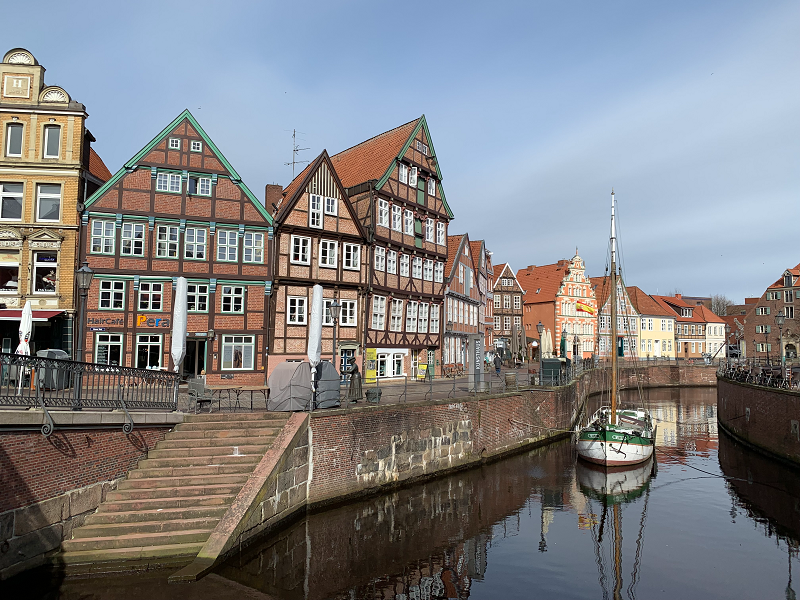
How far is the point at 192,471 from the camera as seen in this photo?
13.7 metres

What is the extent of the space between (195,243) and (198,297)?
2.48 meters

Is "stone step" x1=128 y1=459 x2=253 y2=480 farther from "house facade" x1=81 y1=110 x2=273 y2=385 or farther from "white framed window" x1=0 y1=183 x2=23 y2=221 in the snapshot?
"white framed window" x1=0 y1=183 x2=23 y2=221

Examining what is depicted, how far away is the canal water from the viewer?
11.8 meters

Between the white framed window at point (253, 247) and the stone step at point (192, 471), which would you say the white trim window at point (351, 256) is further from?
the stone step at point (192, 471)

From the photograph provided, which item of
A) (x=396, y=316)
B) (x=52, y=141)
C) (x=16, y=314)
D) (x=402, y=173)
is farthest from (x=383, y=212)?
(x=16, y=314)

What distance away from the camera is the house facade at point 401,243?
3084cm

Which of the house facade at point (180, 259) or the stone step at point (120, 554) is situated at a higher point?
the house facade at point (180, 259)

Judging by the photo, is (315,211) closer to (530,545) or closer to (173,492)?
A: (173,492)

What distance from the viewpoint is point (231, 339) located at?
2650cm

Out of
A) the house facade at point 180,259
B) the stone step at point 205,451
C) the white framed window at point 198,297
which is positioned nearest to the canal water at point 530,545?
the stone step at point 205,451

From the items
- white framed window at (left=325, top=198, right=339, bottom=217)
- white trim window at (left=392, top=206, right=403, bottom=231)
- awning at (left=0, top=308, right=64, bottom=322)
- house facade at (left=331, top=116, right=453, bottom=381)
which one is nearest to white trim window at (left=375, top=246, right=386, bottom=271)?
house facade at (left=331, top=116, right=453, bottom=381)

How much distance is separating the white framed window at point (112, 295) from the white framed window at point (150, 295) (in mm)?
751

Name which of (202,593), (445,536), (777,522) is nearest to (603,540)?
(445,536)

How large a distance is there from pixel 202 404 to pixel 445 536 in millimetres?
7889
